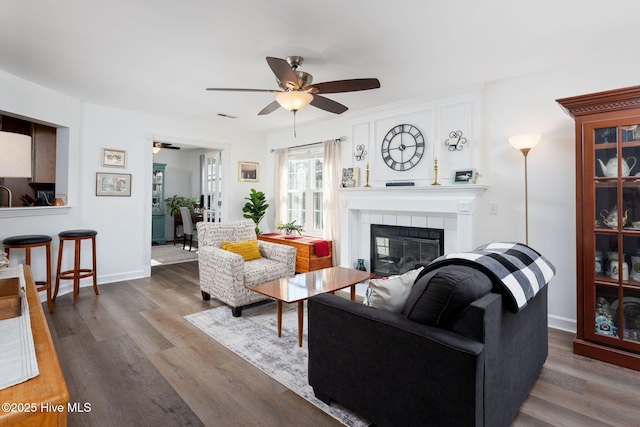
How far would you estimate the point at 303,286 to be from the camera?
9.59ft

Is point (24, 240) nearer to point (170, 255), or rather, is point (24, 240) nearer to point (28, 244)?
point (28, 244)

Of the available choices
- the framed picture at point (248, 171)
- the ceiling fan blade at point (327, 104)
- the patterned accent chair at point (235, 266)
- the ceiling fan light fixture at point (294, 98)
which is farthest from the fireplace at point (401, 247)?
the framed picture at point (248, 171)

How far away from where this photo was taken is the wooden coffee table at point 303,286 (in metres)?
2.66

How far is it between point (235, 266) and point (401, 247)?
7.39 feet

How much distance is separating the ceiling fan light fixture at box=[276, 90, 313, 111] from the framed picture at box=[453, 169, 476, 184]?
1892 millimetres

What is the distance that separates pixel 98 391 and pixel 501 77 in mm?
4304

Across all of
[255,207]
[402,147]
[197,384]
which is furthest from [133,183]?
[402,147]

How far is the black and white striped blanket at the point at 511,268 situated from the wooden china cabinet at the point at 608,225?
86 centimetres

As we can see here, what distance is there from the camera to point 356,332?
1.66m

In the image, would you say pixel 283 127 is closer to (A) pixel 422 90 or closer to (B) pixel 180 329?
(A) pixel 422 90

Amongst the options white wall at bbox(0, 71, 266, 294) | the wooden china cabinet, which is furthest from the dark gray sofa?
white wall at bbox(0, 71, 266, 294)

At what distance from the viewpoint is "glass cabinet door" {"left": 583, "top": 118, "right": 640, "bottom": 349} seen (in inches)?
93.7

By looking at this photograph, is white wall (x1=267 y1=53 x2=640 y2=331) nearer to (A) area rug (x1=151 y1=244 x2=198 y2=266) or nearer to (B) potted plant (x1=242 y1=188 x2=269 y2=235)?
(B) potted plant (x1=242 y1=188 x2=269 y2=235)

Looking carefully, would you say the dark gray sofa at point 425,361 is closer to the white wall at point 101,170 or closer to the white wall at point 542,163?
the white wall at point 542,163
